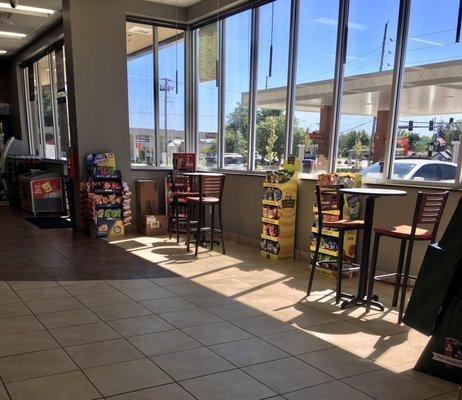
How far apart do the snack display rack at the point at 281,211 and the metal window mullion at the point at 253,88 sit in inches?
45.5

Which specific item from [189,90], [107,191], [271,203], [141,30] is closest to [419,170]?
[271,203]

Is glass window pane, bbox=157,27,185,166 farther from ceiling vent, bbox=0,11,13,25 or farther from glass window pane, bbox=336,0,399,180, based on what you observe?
glass window pane, bbox=336,0,399,180

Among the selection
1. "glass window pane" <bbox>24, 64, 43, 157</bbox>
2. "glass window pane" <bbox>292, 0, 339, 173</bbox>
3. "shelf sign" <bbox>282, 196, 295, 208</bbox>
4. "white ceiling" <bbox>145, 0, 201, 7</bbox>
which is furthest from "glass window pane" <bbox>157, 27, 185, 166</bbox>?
"glass window pane" <bbox>24, 64, 43, 157</bbox>

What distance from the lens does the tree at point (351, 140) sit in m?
4.89

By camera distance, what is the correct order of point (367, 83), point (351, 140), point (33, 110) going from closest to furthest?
point (367, 83) → point (351, 140) → point (33, 110)

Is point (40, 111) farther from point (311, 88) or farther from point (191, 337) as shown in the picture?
point (191, 337)

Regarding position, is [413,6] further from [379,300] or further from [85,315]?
[85,315]

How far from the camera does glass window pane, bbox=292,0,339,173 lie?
5215 millimetres

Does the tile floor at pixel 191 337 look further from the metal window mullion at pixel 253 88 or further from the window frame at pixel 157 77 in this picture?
the window frame at pixel 157 77

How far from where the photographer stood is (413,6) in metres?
4.31

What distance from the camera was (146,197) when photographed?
7262 millimetres

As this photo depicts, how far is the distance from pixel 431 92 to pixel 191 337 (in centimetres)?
334

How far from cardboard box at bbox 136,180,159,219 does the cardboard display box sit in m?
0.18

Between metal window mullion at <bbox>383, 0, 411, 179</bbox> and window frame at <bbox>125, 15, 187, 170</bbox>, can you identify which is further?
window frame at <bbox>125, 15, 187, 170</bbox>
